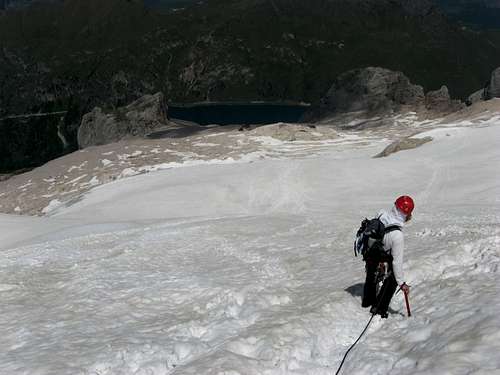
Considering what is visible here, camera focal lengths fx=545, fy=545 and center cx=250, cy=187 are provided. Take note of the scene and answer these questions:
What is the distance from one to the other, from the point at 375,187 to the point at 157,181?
89.2ft

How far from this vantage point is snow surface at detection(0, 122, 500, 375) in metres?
10.8

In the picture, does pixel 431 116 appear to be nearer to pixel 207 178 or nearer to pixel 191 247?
pixel 207 178

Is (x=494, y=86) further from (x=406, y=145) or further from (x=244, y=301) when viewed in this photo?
(x=244, y=301)

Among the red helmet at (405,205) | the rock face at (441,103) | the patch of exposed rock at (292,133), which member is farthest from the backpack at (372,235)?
the rock face at (441,103)

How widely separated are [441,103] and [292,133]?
3340 inches

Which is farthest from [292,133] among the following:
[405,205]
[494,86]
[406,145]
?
[494,86]

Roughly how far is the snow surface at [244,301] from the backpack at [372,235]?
1.71m

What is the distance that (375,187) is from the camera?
50344 millimetres

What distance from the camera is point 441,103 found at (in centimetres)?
16925

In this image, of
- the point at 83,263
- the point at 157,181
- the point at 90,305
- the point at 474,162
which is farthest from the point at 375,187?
the point at 90,305

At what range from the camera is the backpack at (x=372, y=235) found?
1207 centimetres

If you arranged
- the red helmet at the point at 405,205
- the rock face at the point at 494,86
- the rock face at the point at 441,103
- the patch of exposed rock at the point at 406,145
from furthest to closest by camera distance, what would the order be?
Answer: the rock face at the point at 494,86 < the rock face at the point at 441,103 < the patch of exposed rock at the point at 406,145 < the red helmet at the point at 405,205

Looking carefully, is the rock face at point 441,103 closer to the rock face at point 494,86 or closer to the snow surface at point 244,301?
the rock face at point 494,86

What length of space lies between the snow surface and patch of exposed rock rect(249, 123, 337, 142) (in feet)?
225
